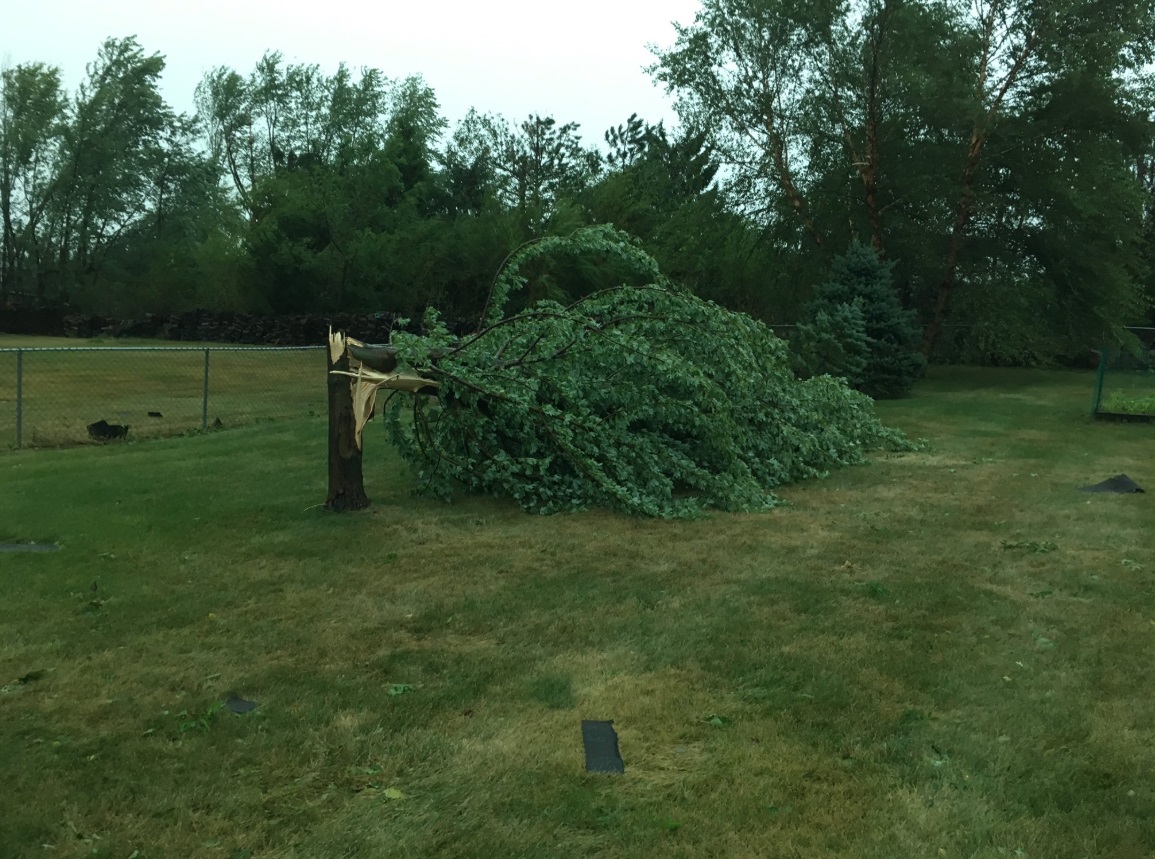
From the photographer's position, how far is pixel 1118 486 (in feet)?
30.9

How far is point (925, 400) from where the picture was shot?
66.0 feet

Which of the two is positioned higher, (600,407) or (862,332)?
(862,332)

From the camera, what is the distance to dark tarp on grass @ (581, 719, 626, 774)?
363 cm

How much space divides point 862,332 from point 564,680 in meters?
16.2

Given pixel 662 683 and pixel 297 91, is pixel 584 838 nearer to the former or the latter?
pixel 662 683

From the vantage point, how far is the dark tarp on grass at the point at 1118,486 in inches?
369

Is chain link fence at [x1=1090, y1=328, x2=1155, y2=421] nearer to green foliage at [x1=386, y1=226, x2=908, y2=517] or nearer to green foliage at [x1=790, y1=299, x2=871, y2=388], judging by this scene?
green foliage at [x1=790, y1=299, x2=871, y2=388]

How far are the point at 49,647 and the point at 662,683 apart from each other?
8.90 feet

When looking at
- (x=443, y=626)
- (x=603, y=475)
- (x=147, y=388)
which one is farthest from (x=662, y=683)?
(x=147, y=388)

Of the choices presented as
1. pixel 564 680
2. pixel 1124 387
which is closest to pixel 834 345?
pixel 1124 387

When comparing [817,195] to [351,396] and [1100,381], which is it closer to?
[1100,381]

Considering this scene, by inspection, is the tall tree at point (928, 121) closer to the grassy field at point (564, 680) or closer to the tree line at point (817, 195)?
the tree line at point (817, 195)

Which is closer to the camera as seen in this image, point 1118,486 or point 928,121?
point 1118,486

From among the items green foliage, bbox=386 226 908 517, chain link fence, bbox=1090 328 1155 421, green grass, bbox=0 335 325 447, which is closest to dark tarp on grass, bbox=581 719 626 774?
green foliage, bbox=386 226 908 517
